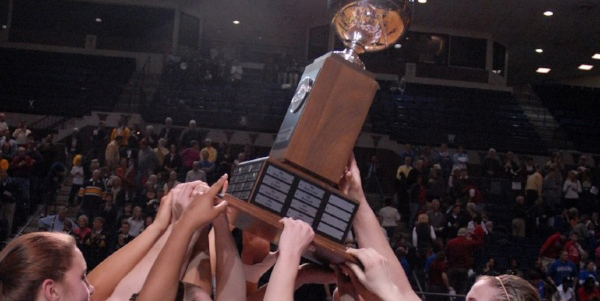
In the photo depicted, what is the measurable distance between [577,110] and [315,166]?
25406mm

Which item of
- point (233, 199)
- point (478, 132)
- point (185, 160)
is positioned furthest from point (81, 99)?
point (233, 199)

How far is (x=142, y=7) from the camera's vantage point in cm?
2552

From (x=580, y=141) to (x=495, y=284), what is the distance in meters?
23.1

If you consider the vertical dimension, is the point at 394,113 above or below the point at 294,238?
above

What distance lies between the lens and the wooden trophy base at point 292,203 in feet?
8.09

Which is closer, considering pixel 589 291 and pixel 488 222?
pixel 589 291

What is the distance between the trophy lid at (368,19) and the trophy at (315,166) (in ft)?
0.40

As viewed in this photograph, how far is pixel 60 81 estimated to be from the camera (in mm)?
22641

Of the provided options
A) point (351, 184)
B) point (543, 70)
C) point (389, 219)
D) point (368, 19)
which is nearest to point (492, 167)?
point (389, 219)

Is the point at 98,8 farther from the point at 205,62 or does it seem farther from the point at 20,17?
the point at 205,62

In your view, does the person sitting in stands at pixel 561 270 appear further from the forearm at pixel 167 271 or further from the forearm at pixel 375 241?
the forearm at pixel 167 271

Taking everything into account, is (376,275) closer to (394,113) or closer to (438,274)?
(438,274)

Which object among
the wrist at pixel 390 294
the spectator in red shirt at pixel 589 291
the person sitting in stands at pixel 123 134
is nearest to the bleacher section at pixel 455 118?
the person sitting in stands at pixel 123 134

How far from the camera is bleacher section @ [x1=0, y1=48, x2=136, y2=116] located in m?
21.3
